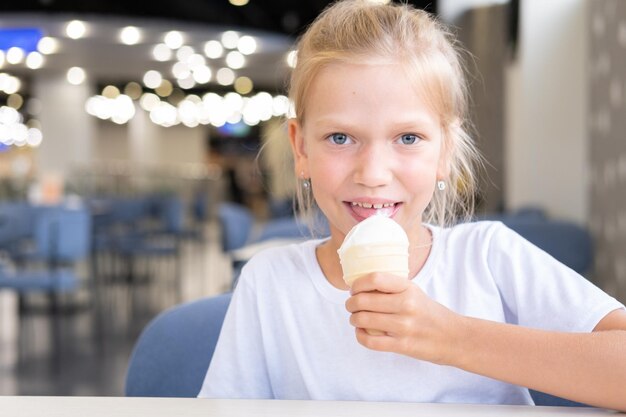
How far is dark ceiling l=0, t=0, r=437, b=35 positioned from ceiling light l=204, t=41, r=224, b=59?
1.67 ft

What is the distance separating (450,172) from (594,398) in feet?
1.55

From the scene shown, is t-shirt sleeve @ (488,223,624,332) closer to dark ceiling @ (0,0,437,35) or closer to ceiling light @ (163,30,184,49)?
dark ceiling @ (0,0,437,35)

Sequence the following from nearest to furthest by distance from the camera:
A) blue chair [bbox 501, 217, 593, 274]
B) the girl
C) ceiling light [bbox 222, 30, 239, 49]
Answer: the girl < blue chair [bbox 501, 217, 593, 274] < ceiling light [bbox 222, 30, 239, 49]

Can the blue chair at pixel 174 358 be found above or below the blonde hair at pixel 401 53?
below

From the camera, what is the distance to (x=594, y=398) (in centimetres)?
88

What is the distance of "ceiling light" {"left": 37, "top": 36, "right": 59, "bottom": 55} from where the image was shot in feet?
38.8

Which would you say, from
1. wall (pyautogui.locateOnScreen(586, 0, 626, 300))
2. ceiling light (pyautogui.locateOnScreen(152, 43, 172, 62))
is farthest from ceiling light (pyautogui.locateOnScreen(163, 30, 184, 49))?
wall (pyautogui.locateOnScreen(586, 0, 626, 300))

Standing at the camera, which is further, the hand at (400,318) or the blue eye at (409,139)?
the blue eye at (409,139)

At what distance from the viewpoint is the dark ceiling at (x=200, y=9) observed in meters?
11.0

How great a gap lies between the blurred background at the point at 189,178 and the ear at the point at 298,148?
0.30ft

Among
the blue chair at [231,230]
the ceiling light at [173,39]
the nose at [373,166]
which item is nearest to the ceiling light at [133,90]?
the ceiling light at [173,39]

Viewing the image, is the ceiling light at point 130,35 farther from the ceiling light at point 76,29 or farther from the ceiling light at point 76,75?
the ceiling light at point 76,75

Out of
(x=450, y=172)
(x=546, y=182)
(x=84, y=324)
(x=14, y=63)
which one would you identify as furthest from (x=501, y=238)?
(x=14, y=63)

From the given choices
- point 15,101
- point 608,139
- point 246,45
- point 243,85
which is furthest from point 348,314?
point 15,101
